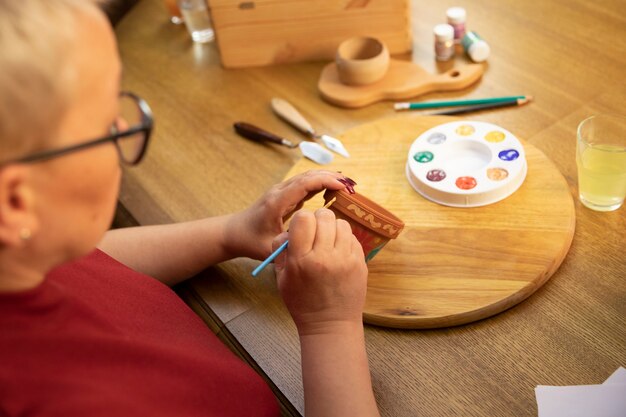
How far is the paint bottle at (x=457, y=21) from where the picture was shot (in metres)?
1.33

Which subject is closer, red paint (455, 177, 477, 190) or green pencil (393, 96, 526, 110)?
red paint (455, 177, 477, 190)

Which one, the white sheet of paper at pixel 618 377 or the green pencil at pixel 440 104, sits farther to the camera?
the green pencil at pixel 440 104

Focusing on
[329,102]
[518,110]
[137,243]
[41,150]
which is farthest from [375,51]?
[41,150]

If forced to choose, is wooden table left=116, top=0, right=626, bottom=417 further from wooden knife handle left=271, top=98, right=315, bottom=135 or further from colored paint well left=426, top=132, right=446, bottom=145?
colored paint well left=426, top=132, right=446, bottom=145

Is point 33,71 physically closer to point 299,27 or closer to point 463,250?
point 463,250

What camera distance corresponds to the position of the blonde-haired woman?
21.6 inches

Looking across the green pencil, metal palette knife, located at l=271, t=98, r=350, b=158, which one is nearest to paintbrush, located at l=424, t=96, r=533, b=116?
the green pencil

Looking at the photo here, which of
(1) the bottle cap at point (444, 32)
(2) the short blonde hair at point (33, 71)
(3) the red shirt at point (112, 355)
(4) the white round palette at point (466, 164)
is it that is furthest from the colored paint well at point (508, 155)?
(2) the short blonde hair at point (33, 71)

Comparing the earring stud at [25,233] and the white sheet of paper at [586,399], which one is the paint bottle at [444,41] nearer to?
the white sheet of paper at [586,399]

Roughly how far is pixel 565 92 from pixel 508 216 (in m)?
0.36

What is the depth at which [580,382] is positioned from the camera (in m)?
0.78

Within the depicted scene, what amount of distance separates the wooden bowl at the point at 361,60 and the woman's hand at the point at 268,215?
14.8 inches

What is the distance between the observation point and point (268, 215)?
0.97m

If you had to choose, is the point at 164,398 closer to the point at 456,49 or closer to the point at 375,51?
the point at 375,51
